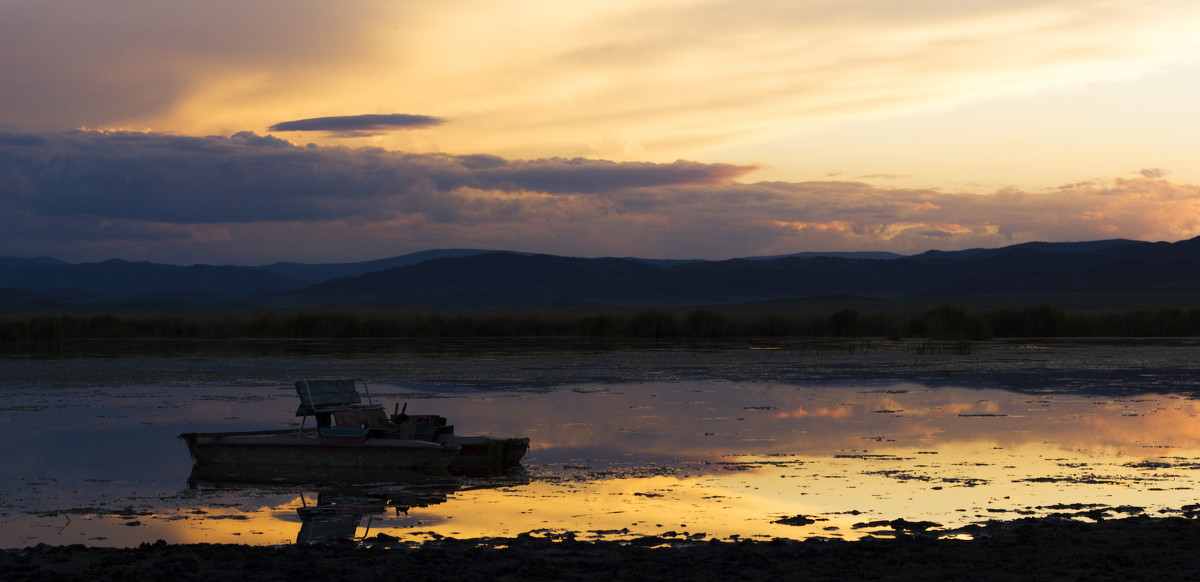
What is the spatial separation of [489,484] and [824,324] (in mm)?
41893

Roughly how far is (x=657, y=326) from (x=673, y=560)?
44.7m

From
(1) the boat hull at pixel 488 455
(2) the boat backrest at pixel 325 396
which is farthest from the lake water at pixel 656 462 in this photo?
(2) the boat backrest at pixel 325 396

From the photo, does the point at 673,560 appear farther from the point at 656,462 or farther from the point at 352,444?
the point at 352,444

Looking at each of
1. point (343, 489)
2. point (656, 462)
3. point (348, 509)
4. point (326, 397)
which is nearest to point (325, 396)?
point (326, 397)

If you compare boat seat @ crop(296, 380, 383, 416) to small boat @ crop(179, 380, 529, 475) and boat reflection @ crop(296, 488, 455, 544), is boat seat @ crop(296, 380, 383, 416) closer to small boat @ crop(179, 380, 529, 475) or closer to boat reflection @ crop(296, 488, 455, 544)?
small boat @ crop(179, 380, 529, 475)

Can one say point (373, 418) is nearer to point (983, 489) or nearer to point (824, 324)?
point (983, 489)

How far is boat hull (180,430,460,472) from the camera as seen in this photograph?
48.9 feet

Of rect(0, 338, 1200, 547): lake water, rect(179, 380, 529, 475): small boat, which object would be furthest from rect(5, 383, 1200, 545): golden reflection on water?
rect(179, 380, 529, 475): small boat

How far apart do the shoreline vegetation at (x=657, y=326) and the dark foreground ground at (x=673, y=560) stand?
39.0 metres

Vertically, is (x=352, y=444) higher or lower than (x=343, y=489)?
higher

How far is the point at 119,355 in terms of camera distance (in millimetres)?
40156

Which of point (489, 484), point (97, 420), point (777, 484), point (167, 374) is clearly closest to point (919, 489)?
point (777, 484)

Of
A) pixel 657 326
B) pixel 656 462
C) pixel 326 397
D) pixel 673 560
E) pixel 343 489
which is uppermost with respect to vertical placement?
pixel 326 397

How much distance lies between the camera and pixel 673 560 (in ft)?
30.1
